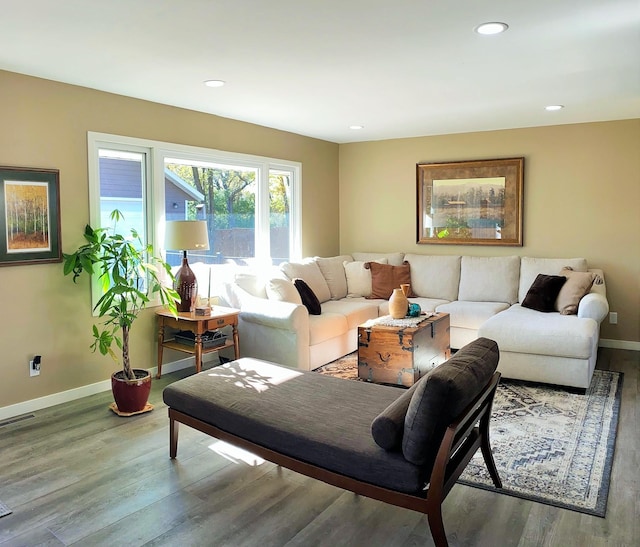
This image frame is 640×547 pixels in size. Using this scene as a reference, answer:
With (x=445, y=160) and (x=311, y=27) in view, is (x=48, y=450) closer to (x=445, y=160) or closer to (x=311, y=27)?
(x=311, y=27)

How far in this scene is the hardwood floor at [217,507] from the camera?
2.32 m

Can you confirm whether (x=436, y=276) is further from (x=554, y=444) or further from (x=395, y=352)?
(x=554, y=444)

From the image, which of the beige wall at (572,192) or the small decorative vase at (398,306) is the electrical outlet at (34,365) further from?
the beige wall at (572,192)

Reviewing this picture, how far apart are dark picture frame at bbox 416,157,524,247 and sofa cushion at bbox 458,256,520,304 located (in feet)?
1.17

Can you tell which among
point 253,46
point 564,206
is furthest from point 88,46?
point 564,206

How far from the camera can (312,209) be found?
21.2 ft

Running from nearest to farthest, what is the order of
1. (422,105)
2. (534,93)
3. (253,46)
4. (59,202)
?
(253,46) < (59,202) < (534,93) < (422,105)

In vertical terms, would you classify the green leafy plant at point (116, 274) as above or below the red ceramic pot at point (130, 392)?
above

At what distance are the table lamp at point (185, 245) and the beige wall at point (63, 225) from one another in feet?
1.26

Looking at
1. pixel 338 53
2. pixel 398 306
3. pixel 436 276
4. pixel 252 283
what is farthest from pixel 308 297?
pixel 338 53

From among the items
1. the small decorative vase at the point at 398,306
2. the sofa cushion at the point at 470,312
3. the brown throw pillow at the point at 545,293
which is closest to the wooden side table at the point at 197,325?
the small decorative vase at the point at 398,306

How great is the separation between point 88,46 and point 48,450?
2.33m

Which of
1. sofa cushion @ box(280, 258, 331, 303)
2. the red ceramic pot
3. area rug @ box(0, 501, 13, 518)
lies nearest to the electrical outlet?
the red ceramic pot

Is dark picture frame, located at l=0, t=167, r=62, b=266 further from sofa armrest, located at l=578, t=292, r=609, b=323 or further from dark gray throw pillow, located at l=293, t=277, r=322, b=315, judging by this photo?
sofa armrest, located at l=578, t=292, r=609, b=323
